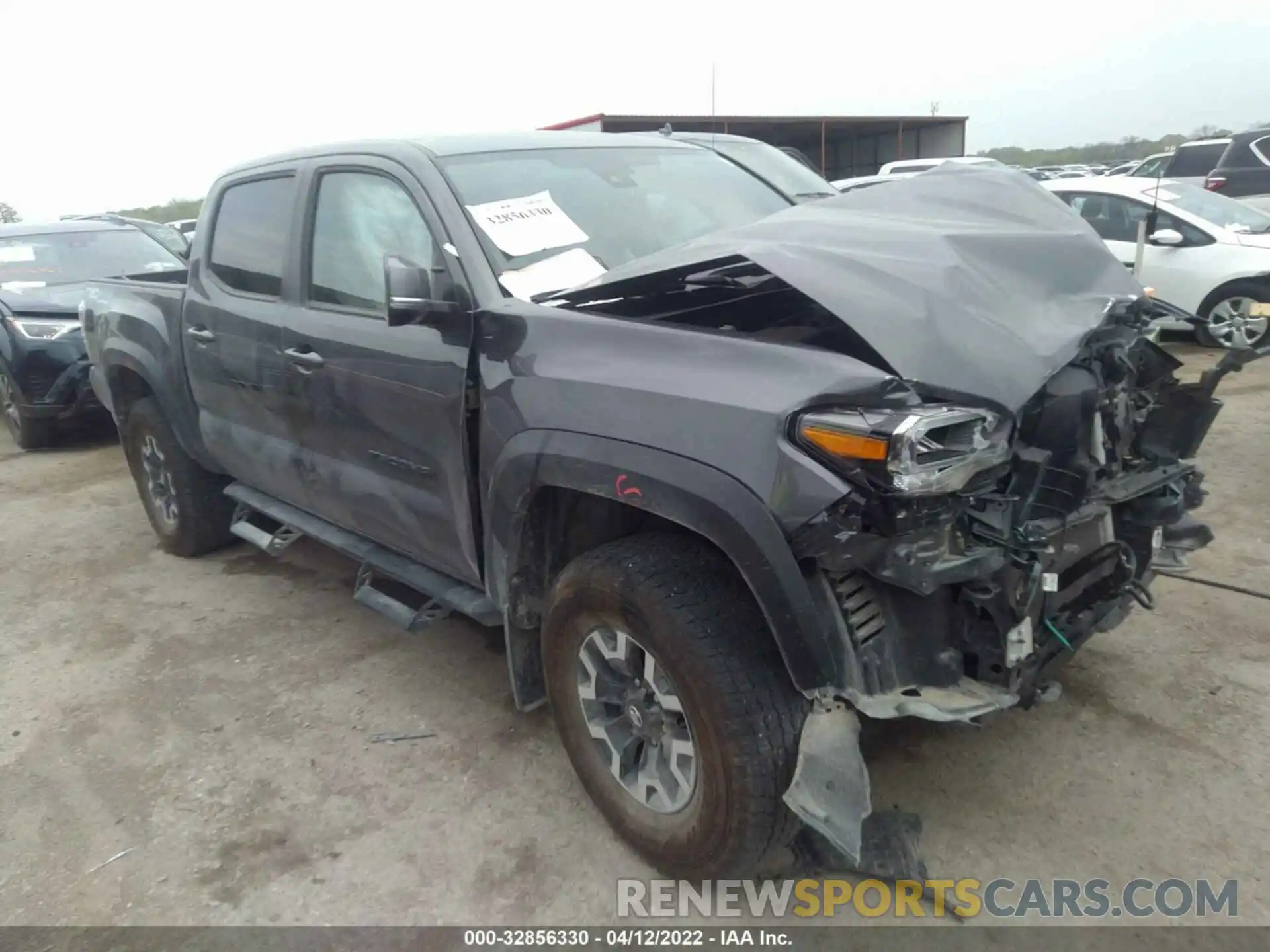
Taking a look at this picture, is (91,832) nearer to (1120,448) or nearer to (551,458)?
(551,458)

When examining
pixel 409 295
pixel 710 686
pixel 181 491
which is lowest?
pixel 181 491

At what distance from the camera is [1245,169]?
11.2 meters

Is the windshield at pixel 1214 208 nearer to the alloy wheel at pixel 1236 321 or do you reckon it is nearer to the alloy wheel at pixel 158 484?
the alloy wheel at pixel 1236 321

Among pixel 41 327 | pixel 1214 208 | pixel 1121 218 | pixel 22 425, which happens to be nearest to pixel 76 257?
pixel 41 327

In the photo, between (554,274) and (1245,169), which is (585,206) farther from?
(1245,169)

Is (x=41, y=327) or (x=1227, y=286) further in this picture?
(x=1227, y=286)

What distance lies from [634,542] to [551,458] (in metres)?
0.31

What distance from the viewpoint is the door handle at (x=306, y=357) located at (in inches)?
137

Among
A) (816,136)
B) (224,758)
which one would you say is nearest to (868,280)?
(224,758)

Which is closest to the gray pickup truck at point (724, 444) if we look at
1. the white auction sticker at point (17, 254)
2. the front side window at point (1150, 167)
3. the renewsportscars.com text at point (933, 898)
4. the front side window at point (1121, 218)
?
the renewsportscars.com text at point (933, 898)

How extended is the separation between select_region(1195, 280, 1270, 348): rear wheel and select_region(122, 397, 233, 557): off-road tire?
7764 millimetres

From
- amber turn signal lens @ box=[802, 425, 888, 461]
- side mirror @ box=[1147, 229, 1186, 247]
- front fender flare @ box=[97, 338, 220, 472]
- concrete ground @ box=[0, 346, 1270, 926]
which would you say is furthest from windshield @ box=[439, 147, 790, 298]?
side mirror @ box=[1147, 229, 1186, 247]

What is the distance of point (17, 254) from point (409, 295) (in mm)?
7647

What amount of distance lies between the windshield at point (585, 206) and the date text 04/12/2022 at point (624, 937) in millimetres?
1767
